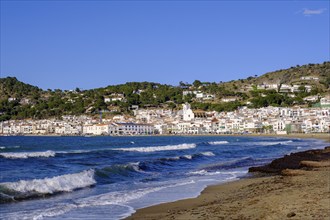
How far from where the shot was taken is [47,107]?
172500 mm

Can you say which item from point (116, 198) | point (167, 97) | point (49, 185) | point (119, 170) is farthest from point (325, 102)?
point (116, 198)

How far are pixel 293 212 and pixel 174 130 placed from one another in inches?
4760

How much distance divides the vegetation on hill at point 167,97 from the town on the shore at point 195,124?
11.2 meters

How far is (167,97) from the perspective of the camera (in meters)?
180

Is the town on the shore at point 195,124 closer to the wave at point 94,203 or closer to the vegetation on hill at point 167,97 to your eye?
the vegetation on hill at point 167,97

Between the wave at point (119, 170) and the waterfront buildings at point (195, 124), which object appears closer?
the wave at point (119, 170)

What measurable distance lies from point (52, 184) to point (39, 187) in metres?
0.72

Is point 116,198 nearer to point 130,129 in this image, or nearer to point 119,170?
point 119,170

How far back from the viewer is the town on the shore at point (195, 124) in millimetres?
113000

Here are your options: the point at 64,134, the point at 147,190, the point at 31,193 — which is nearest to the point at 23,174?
the point at 31,193

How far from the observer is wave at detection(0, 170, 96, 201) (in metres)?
13.8

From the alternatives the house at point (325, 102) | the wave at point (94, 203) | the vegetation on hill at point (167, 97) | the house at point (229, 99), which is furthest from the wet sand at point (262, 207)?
the house at point (229, 99)

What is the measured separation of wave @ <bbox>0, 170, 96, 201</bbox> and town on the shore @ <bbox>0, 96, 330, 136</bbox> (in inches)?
3737

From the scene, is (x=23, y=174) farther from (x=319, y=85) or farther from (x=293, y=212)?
(x=319, y=85)
